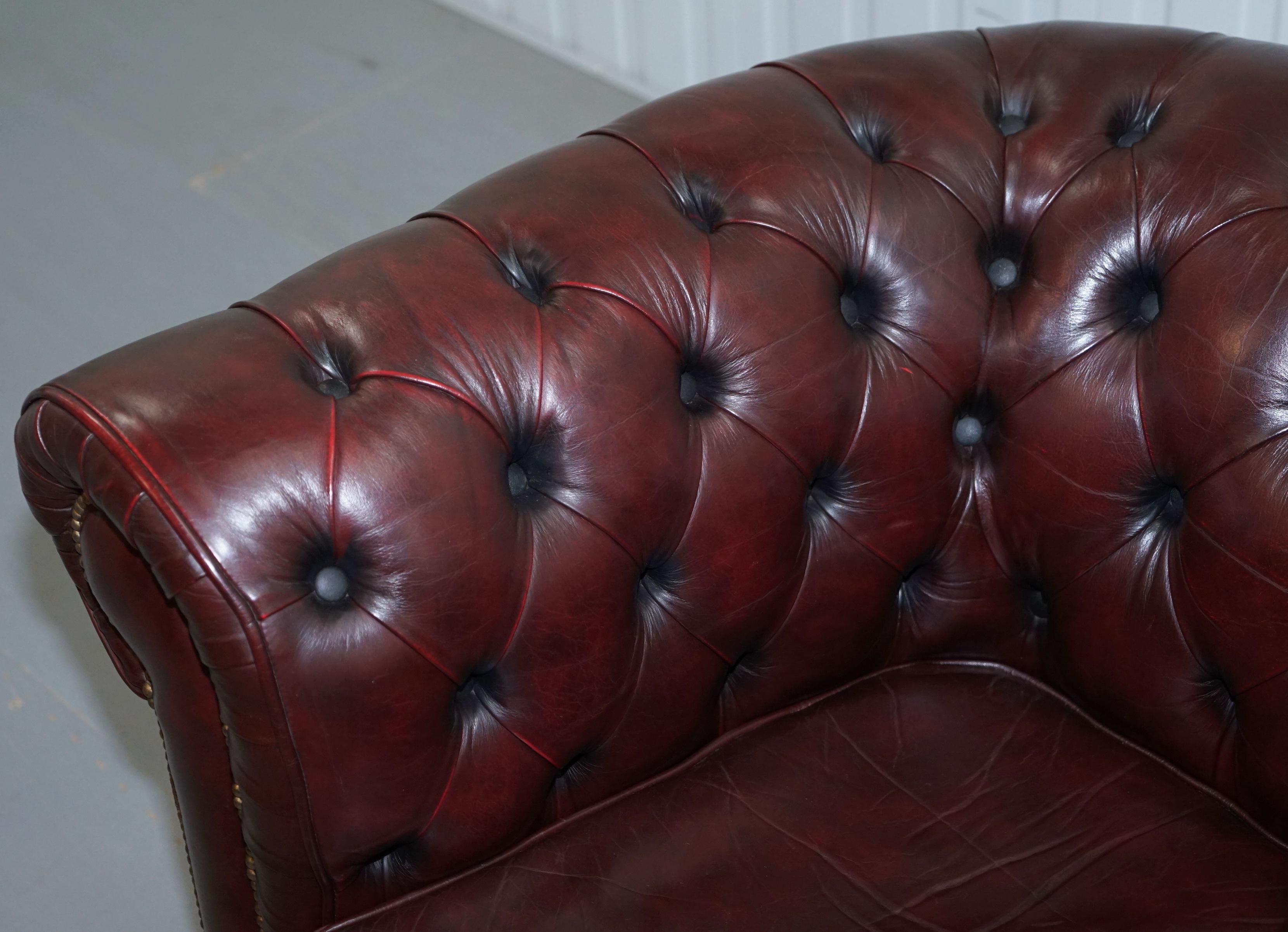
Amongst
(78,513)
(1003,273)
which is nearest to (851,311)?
(1003,273)

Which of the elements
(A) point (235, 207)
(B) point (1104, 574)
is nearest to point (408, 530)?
(B) point (1104, 574)

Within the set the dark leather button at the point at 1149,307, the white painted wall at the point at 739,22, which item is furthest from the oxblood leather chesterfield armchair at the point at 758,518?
the white painted wall at the point at 739,22

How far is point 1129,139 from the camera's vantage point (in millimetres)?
1190

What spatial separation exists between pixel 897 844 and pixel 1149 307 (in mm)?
499

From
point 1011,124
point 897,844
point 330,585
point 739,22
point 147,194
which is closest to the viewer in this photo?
point 330,585

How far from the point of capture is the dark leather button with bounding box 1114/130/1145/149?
118cm

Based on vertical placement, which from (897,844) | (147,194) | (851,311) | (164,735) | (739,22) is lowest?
(897,844)

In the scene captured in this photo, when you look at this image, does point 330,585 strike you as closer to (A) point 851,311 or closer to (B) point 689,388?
(B) point 689,388

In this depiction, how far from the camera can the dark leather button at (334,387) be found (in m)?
1.02

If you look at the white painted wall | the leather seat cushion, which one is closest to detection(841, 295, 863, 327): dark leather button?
the leather seat cushion

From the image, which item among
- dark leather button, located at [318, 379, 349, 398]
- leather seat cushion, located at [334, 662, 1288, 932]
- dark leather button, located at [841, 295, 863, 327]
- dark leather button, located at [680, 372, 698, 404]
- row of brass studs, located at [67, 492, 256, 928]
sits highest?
dark leather button, located at [318, 379, 349, 398]

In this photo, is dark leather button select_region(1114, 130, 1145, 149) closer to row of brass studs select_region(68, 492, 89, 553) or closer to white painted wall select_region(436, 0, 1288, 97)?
white painted wall select_region(436, 0, 1288, 97)

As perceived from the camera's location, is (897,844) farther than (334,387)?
Yes

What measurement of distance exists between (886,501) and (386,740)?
19.0 inches
